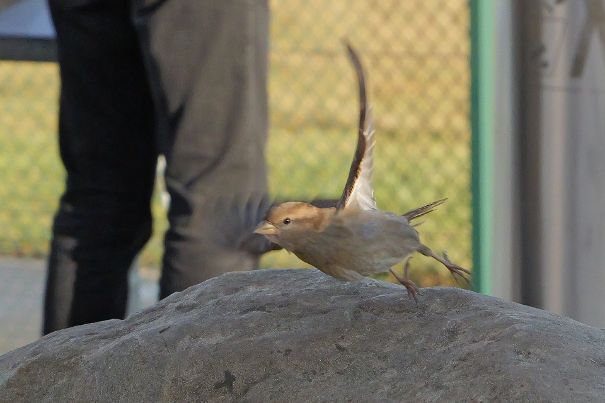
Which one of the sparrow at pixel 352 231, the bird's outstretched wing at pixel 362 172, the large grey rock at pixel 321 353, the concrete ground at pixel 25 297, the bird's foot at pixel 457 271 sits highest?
the bird's outstretched wing at pixel 362 172

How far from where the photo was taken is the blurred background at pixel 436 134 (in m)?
3.03

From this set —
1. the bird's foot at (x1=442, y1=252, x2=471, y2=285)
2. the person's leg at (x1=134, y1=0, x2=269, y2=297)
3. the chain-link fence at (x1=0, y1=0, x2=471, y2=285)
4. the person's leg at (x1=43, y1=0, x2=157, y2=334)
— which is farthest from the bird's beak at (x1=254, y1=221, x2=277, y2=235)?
the chain-link fence at (x1=0, y1=0, x2=471, y2=285)

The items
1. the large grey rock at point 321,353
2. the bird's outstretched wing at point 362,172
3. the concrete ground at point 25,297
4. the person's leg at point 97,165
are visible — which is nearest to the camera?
the large grey rock at point 321,353

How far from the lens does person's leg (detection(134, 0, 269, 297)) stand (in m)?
2.80

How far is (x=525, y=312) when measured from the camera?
7.18 ft

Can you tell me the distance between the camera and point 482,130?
3172 millimetres

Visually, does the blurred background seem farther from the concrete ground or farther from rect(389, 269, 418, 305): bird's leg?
rect(389, 269, 418, 305): bird's leg

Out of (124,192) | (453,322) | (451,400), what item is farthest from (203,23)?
(451,400)

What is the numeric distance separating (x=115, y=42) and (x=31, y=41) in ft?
3.46

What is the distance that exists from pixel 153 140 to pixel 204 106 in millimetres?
479

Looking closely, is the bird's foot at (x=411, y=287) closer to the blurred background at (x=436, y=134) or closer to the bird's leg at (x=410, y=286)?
the bird's leg at (x=410, y=286)

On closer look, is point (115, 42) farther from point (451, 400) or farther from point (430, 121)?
point (430, 121)

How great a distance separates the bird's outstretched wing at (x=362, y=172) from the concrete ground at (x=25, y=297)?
2.25 meters

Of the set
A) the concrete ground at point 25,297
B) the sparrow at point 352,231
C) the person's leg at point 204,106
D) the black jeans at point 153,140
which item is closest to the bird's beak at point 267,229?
the sparrow at point 352,231
